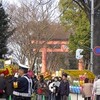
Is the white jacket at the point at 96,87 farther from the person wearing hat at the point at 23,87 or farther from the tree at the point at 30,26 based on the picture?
the tree at the point at 30,26

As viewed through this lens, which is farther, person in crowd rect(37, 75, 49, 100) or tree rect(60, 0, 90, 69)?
tree rect(60, 0, 90, 69)

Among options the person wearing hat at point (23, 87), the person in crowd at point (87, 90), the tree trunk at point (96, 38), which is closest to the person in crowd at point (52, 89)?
the person in crowd at point (87, 90)

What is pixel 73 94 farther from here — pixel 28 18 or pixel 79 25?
pixel 79 25

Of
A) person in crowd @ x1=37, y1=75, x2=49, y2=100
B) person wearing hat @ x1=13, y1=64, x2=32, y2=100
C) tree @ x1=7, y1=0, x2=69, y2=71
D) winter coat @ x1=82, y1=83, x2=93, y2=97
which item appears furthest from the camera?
tree @ x1=7, y1=0, x2=69, y2=71

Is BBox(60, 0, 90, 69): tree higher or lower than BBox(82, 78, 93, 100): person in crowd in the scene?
higher


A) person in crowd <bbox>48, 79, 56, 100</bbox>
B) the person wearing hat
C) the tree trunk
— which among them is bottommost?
person in crowd <bbox>48, 79, 56, 100</bbox>

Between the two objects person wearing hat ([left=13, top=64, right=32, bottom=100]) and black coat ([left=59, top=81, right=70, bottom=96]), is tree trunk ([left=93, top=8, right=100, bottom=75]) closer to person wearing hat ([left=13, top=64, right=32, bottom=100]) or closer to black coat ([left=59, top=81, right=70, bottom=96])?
black coat ([left=59, top=81, right=70, bottom=96])

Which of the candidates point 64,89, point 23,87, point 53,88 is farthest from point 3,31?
point 23,87

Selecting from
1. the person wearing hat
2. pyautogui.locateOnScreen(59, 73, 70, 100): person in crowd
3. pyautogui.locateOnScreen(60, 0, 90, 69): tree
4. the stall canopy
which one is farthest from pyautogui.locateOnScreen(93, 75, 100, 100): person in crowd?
pyautogui.locateOnScreen(60, 0, 90, 69): tree

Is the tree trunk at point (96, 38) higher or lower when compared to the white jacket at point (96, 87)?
higher

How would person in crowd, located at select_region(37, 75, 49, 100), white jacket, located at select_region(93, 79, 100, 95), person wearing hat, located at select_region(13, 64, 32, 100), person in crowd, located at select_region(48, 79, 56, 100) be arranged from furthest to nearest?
person in crowd, located at select_region(48, 79, 56, 100)
person in crowd, located at select_region(37, 75, 49, 100)
white jacket, located at select_region(93, 79, 100, 95)
person wearing hat, located at select_region(13, 64, 32, 100)

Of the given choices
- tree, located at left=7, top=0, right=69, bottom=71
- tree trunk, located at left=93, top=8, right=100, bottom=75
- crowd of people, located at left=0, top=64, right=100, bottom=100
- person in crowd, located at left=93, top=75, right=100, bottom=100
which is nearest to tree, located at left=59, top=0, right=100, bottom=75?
tree trunk, located at left=93, top=8, right=100, bottom=75

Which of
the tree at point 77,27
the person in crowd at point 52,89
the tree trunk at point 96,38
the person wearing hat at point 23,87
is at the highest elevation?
the tree at point 77,27

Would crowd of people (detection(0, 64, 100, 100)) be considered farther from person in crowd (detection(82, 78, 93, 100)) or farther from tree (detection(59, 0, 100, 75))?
tree (detection(59, 0, 100, 75))
